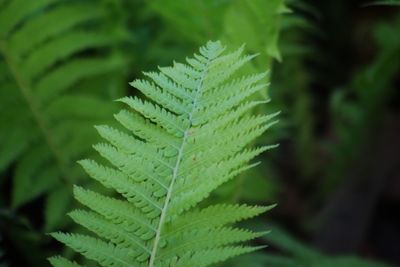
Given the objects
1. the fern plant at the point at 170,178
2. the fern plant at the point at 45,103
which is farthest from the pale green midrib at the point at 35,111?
the fern plant at the point at 170,178

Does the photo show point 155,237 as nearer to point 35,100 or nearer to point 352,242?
point 35,100

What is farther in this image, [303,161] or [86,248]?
[303,161]

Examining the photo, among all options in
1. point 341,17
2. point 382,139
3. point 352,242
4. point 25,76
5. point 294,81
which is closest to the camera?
point 25,76

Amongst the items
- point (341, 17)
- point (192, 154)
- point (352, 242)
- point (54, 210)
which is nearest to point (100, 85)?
point (54, 210)

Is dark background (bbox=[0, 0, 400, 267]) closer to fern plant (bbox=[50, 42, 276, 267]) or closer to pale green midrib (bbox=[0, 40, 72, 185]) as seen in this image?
pale green midrib (bbox=[0, 40, 72, 185])

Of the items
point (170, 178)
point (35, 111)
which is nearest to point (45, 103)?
point (35, 111)

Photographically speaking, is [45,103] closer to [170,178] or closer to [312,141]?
[170,178]

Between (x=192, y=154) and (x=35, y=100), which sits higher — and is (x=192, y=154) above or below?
below
